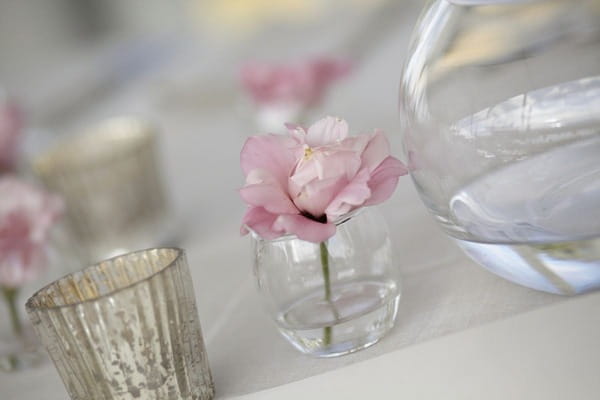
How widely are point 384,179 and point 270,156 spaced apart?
51mm

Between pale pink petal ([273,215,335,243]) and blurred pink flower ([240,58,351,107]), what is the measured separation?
1.87ft

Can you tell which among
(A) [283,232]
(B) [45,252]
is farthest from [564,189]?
(B) [45,252]

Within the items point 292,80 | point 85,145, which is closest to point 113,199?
point 85,145

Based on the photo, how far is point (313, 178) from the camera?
35 cm

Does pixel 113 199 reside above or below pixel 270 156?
below

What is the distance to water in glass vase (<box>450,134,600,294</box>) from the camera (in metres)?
0.36

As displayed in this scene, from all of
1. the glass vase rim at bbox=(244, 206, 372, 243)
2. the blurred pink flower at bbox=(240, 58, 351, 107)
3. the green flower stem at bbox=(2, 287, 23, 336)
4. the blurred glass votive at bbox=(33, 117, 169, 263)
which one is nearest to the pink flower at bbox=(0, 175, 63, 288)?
the green flower stem at bbox=(2, 287, 23, 336)

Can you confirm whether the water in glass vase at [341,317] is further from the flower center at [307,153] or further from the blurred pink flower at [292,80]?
the blurred pink flower at [292,80]

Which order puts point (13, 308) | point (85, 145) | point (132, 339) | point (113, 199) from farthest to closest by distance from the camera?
1. point (85, 145)
2. point (113, 199)
3. point (13, 308)
4. point (132, 339)

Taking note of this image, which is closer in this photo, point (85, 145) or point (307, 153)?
point (307, 153)

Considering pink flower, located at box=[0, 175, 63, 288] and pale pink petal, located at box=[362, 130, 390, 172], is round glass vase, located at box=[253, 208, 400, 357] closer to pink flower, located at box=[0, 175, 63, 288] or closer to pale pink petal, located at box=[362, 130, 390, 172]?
pale pink petal, located at box=[362, 130, 390, 172]

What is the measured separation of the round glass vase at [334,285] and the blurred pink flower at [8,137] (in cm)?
59

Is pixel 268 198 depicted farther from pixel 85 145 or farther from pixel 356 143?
pixel 85 145

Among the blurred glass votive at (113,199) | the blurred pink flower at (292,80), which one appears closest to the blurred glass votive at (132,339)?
the blurred glass votive at (113,199)
